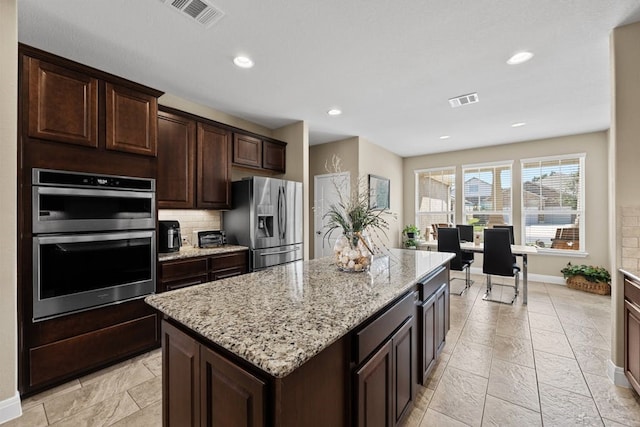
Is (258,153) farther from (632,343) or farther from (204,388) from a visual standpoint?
(632,343)

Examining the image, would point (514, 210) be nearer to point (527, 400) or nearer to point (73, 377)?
point (527, 400)

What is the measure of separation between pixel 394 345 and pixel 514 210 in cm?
527

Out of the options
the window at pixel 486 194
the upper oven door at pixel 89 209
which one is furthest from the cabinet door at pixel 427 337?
the window at pixel 486 194

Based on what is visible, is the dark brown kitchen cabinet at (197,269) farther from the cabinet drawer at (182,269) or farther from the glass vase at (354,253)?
the glass vase at (354,253)

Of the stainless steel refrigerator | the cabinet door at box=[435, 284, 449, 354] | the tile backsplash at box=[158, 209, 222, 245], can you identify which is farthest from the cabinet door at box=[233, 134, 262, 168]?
the cabinet door at box=[435, 284, 449, 354]

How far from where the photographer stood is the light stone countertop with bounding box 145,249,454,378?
0.83 m

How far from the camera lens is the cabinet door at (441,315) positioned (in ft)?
7.14

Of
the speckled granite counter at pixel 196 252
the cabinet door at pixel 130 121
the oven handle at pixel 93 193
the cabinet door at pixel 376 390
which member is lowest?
the cabinet door at pixel 376 390

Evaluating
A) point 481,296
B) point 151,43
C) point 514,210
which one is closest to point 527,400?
point 481,296

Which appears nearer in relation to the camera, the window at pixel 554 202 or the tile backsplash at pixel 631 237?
the tile backsplash at pixel 631 237

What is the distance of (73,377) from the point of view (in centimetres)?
214

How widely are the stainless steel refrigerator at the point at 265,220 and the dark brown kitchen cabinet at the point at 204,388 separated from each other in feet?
7.04

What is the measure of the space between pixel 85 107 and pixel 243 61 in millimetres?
1334

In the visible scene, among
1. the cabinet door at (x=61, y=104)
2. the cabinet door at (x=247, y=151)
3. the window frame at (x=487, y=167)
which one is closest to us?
the cabinet door at (x=61, y=104)
